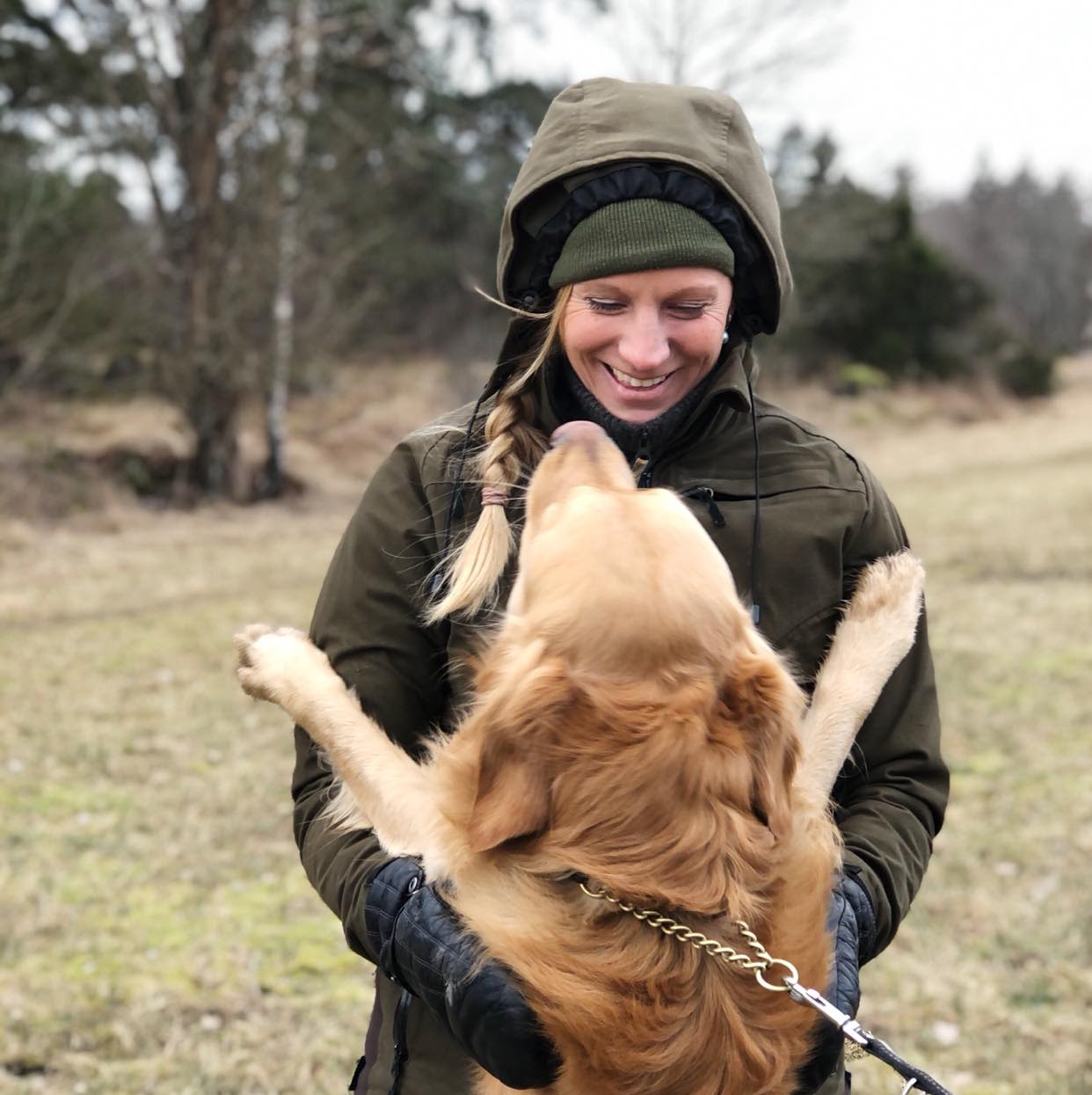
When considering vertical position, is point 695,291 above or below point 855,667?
above

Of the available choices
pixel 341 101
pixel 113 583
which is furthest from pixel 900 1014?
pixel 341 101

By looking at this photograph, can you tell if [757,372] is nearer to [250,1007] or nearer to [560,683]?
[560,683]

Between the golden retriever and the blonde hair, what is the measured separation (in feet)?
0.22

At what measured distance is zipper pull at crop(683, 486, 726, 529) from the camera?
2.11m

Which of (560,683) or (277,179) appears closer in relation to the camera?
(560,683)

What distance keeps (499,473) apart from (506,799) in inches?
24.7

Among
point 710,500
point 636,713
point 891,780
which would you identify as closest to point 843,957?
point 891,780

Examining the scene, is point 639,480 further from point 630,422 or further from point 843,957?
point 843,957

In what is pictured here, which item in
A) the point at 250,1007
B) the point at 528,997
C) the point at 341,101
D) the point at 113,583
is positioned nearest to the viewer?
the point at 528,997

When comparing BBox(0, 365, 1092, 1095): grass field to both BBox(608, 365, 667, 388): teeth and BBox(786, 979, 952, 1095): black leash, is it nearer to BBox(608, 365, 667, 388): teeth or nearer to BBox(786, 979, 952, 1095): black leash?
BBox(786, 979, 952, 1095): black leash

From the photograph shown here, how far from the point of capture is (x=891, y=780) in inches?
86.6

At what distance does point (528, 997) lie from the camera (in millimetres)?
1797

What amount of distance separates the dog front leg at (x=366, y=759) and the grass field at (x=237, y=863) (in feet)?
8.40

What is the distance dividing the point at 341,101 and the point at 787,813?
2211 cm
